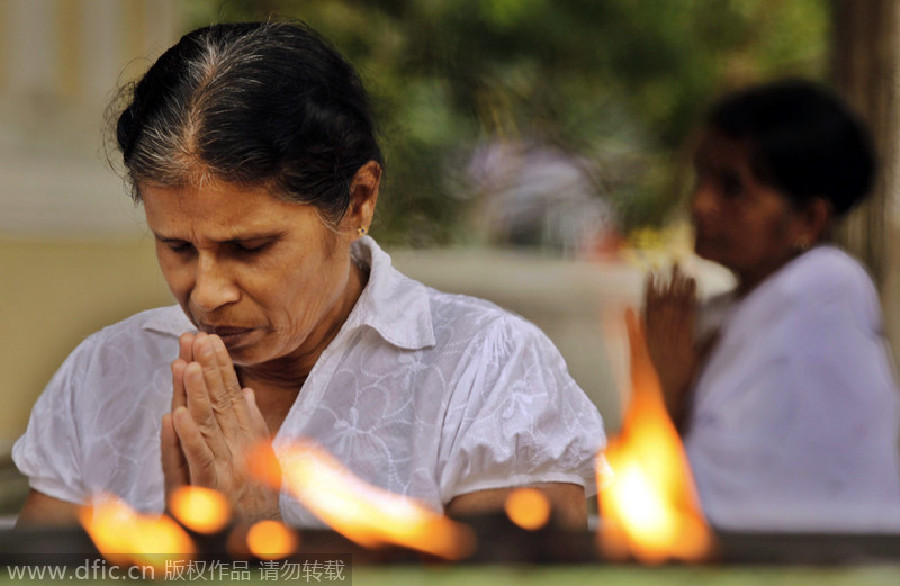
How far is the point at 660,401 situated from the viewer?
169 cm

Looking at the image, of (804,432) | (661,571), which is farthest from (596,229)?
(661,571)

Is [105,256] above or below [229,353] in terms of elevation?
above

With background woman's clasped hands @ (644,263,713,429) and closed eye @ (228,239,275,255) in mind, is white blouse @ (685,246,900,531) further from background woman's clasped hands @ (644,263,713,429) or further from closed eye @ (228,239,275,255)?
closed eye @ (228,239,275,255)

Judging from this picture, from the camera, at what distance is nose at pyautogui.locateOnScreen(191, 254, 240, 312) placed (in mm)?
1425

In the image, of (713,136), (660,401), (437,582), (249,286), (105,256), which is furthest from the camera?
(713,136)

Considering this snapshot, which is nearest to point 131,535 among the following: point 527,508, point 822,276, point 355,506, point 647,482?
point 355,506

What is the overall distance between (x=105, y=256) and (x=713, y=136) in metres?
1.11

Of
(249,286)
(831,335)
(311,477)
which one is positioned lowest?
(311,477)

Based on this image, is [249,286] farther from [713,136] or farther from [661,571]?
[713,136]

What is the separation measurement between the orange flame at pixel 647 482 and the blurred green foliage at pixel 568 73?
0.31 metres

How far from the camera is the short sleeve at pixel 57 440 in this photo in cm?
159

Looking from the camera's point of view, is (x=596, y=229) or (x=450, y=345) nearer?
(x=450, y=345)

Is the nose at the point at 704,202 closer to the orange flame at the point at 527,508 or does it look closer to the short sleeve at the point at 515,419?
the short sleeve at the point at 515,419

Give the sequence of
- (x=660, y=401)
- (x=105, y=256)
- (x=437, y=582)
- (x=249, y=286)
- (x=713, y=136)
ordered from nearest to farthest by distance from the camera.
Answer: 1. (x=437, y=582)
2. (x=249, y=286)
3. (x=105, y=256)
4. (x=660, y=401)
5. (x=713, y=136)
